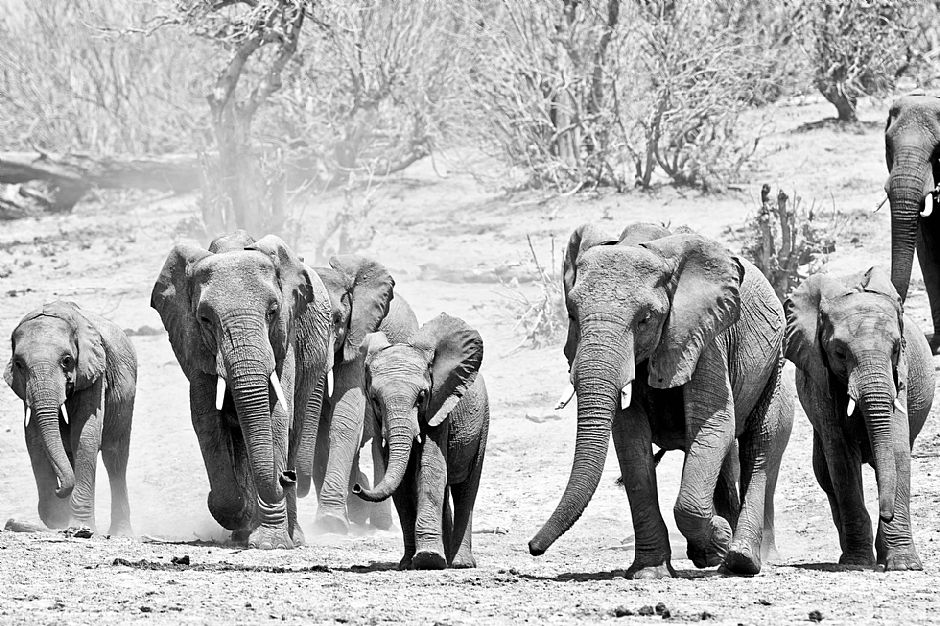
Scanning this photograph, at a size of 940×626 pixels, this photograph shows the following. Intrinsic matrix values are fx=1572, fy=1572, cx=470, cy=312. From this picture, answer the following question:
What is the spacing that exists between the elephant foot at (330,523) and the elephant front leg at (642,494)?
306 centimetres

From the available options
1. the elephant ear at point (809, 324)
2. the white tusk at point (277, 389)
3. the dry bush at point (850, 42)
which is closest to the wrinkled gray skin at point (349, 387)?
the white tusk at point (277, 389)

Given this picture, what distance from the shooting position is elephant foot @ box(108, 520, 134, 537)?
33.9ft

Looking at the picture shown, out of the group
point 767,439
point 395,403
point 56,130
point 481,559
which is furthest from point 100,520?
point 56,130

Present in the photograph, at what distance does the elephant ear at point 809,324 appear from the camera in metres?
8.18

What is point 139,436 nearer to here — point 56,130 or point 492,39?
point 492,39

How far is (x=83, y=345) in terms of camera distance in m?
10.1

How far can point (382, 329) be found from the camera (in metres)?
11.1

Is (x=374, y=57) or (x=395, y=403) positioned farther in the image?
(x=374, y=57)

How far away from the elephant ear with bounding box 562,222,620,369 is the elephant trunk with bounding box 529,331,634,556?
22 cm

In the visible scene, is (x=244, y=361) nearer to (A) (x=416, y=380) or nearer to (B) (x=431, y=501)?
(A) (x=416, y=380)

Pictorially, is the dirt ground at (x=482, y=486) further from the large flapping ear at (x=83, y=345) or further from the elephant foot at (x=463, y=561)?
the large flapping ear at (x=83, y=345)

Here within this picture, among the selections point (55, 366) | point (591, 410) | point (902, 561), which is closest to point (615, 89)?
point (55, 366)

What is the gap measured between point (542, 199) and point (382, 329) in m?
10.1

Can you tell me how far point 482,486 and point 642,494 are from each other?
14.6 ft
